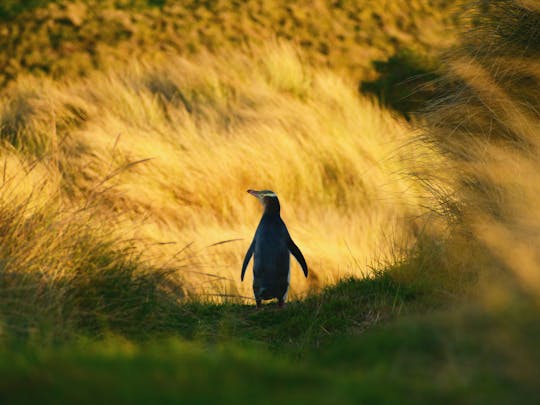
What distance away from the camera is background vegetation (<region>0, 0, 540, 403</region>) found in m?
2.88

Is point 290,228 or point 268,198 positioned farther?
point 290,228

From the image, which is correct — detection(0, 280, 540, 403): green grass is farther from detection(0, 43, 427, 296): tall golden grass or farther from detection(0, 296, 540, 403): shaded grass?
detection(0, 43, 427, 296): tall golden grass

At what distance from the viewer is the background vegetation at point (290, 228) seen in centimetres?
288

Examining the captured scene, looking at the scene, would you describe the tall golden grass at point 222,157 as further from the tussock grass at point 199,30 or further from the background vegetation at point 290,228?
the tussock grass at point 199,30

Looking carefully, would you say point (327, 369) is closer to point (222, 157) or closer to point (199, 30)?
point (222, 157)

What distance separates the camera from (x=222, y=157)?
7984 mm

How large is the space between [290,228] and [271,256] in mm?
1751

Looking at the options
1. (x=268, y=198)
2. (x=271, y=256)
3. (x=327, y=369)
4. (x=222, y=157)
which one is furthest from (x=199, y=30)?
(x=327, y=369)

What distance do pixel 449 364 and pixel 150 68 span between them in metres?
8.05

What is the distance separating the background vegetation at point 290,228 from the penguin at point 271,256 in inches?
6.0

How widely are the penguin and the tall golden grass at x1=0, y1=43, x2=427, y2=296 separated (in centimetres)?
51

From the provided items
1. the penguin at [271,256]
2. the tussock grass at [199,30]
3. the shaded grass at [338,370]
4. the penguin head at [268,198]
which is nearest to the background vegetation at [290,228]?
the shaded grass at [338,370]

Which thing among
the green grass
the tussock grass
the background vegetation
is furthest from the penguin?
the tussock grass

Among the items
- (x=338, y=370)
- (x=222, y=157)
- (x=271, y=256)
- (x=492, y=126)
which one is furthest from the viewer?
(x=222, y=157)
